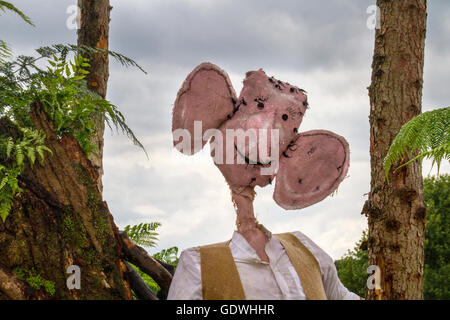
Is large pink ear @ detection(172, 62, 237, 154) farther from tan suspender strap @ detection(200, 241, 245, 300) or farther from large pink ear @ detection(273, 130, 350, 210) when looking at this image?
tan suspender strap @ detection(200, 241, 245, 300)

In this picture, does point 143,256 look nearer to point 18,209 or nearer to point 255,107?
point 18,209

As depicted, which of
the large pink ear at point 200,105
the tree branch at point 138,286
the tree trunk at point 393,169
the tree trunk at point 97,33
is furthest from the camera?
the tree trunk at point 97,33

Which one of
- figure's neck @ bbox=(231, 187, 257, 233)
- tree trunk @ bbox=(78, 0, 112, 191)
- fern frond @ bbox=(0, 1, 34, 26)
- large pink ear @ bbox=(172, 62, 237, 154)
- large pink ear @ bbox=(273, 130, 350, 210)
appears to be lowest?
figure's neck @ bbox=(231, 187, 257, 233)

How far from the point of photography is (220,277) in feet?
6.94

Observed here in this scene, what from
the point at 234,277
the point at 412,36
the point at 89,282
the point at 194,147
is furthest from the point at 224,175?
the point at 412,36

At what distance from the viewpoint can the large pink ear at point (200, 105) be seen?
7.61 ft

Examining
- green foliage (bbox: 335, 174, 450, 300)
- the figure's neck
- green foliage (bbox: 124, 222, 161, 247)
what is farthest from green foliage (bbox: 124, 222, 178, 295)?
green foliage (bbox: 335, 174, 450, 300)

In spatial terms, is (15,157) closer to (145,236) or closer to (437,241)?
(145,236)

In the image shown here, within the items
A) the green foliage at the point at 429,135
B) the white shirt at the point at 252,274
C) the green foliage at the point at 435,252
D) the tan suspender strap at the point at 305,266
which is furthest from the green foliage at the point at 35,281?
the green foliage at the point at 435,252

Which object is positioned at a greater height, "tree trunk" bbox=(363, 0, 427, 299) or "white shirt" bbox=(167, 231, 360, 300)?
"tree trunk" bbox=(363, 0, 427, 299)

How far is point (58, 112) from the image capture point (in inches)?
92.9

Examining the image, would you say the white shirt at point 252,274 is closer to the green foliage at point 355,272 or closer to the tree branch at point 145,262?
the tree branch at point 145,262

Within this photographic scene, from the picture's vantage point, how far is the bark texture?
2.17 m

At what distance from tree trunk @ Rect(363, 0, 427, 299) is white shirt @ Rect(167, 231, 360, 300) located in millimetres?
2430
